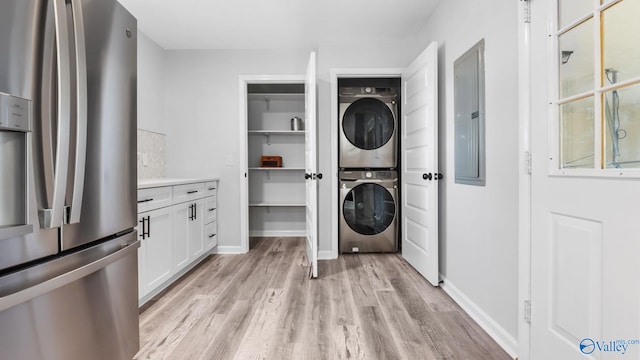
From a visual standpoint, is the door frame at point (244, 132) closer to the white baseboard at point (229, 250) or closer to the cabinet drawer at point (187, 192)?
the white baseboard at point (229, 250)

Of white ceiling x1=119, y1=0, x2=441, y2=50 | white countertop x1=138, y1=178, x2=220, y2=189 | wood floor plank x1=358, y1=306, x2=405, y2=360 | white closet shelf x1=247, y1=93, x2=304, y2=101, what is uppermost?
white ceiling x1=119, y1=0, x2=441, y2=50

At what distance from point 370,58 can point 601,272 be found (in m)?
2.80

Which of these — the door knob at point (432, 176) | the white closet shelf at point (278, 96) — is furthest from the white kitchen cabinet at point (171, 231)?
the door knob at point (432, 176)

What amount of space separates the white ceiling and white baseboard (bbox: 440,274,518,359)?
233 cm

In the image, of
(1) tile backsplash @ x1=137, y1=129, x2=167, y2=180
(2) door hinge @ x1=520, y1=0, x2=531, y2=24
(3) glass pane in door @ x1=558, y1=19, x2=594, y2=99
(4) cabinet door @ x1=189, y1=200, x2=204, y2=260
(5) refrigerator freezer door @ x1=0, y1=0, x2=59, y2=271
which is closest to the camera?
(5) refrigerator freezer door @ x1=0, y1=0, x2=59, y2=271

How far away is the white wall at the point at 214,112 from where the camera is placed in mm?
3529

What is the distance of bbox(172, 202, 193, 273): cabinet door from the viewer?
8.21 feet

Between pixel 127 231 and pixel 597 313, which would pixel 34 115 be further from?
pixel 597 313

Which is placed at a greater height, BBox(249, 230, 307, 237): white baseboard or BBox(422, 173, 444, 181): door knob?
BBox(422, 173, 444, 181): door knob

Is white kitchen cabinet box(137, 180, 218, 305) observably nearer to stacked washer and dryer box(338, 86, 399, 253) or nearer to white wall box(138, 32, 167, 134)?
white wall box(138, 32, 167, 134)

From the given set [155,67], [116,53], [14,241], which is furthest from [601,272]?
[155,67]

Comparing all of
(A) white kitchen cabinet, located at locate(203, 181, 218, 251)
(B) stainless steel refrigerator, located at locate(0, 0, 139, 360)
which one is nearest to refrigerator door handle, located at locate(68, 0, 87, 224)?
(B) stainless steel refrigerator, located at locate(0, 0, 139, 360)

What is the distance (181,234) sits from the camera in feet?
8.56

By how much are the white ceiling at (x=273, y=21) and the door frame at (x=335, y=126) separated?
340 millimetres
